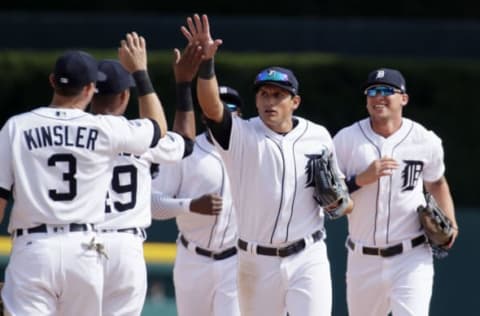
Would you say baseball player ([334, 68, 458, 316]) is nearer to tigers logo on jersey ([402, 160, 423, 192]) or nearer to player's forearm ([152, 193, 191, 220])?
tigers logo on jersey ([402, 160, 423, 192])

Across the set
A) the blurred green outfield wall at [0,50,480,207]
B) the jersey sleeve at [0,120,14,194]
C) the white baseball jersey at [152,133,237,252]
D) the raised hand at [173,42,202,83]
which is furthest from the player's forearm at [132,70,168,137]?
the blurred green outfield wall at [0,50,480,207]

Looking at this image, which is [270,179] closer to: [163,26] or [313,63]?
[313,63]

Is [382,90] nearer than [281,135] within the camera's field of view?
No

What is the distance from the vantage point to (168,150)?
7.39m

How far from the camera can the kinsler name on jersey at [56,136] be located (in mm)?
6770

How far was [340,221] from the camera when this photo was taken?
12094 millimetres

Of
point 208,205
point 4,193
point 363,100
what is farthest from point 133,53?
point 363,100

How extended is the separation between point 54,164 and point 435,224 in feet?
10.5

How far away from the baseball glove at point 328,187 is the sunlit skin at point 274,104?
0.35 metres

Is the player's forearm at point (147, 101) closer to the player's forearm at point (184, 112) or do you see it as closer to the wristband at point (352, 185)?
the player's forearm at point (184, 112)

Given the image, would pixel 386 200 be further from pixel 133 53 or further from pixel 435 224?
pixel 133 53

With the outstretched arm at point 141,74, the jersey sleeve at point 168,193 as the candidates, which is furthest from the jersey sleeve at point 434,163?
the outstretched arm at point 141,74

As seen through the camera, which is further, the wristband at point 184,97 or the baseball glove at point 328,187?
the baseball glove at point 328,187

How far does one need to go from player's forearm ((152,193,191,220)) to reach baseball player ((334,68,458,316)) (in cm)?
117
